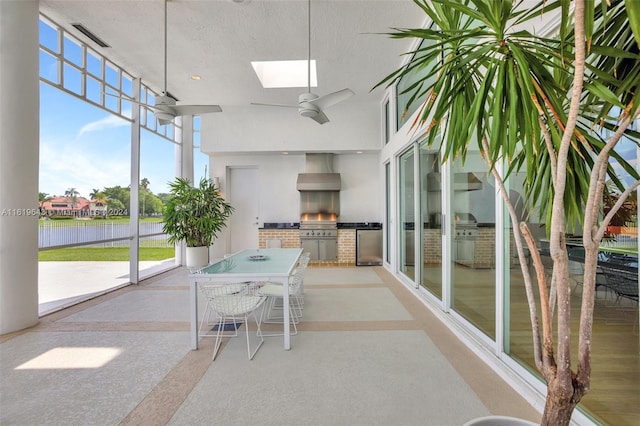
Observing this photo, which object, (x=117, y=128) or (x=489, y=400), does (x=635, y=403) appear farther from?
(x=117, y=128)

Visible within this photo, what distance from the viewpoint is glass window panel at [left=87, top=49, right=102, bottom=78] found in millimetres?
4781

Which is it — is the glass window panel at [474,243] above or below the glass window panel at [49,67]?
below

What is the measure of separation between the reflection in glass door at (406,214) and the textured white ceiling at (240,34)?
1780mm

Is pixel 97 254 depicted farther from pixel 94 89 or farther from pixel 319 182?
pixel 319 182

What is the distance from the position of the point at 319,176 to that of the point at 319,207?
84 centimetres

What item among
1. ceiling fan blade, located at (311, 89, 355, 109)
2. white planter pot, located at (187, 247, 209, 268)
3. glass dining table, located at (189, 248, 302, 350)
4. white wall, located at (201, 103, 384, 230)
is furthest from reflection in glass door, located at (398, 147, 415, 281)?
white planter pot, located at (187, 247, 209, 268)

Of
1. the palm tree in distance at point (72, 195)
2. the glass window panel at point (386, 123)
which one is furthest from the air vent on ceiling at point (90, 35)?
the glass window panel at point (386, 123)

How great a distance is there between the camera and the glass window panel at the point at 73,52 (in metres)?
4.40

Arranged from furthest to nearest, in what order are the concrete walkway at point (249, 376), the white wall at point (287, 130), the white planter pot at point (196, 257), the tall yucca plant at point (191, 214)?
1. the white wall at point (287, 130)
2. the white planter pot at point (196, 257)
3. the tall yucca plant at point (191, 214)
4. the concrete walkway at point (249, 376)

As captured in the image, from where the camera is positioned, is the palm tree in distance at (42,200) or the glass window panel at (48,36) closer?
the palm tree in distance at (42,200)

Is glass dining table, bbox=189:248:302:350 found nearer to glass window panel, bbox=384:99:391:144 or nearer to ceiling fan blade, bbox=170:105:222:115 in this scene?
ceiling fan blade, bbox=170:105:222:115

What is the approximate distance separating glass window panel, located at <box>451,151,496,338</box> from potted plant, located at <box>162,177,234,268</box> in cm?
517

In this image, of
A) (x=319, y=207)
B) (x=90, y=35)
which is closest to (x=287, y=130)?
(x=319, y=207)

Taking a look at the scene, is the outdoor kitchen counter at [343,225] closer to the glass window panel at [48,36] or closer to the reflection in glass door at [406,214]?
the reflection in glass door at [406,214]
